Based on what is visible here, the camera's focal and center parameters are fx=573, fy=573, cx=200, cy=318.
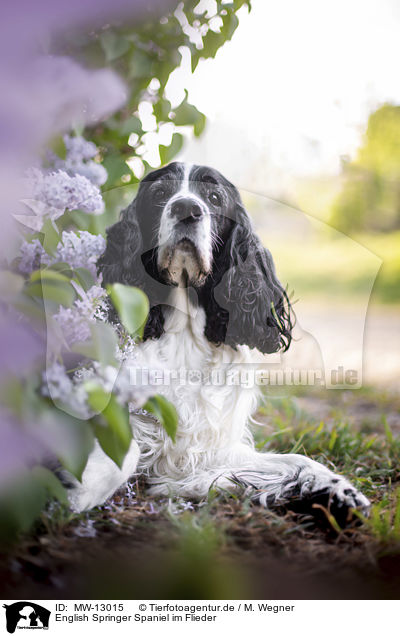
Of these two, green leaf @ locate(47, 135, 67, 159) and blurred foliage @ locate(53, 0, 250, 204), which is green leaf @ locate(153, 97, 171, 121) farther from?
green leaf @ locate(47, 135, 67, 159)

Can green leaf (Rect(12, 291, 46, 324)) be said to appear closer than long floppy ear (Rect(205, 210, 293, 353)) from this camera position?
Yes

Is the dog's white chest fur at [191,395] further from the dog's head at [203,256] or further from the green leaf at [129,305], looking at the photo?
the green leaf at [129,305]

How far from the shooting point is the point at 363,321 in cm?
164

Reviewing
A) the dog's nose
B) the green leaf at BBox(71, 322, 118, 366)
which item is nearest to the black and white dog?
the dog's nose

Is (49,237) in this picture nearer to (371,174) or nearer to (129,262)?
(129,262)

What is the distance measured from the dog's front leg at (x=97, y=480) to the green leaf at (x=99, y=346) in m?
0.29

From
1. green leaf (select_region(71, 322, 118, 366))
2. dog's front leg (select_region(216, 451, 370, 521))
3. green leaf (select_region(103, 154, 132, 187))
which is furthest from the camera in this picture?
green leaf (select_region(103, 154, 132, 187))

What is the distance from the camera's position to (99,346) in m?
0.94

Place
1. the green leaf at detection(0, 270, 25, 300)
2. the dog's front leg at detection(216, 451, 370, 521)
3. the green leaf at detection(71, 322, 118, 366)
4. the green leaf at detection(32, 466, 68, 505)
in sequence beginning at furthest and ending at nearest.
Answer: the dog's front leg at detection(216, 451, 370, 521) < the green leaf at detection(32, 466, 68, 505) < the green leaf at detection(71, 322, 118, 366) < the green leaf at detection(0, 270, 25, 300)

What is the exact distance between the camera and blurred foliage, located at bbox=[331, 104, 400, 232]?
156cm

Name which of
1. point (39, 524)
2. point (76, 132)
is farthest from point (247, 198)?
point (39, 524)

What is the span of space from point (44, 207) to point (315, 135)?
730mm
